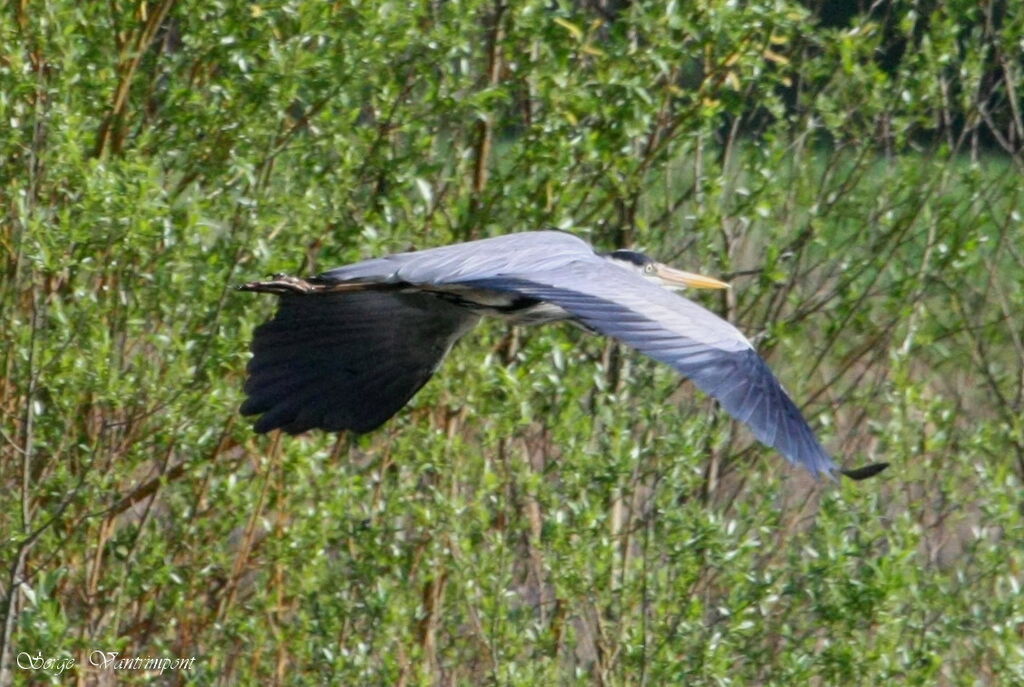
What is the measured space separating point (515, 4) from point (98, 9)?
51.4 inches

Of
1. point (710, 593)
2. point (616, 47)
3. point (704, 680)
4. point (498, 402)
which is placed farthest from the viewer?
point (710, 593)

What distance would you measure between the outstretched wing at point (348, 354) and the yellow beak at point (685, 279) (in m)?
0.64

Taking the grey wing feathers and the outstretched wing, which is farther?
the outstretched wing

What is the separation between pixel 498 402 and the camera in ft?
17.7

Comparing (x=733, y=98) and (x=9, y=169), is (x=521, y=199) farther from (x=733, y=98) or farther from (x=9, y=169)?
(x=9, y=169)

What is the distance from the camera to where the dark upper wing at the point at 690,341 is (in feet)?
12.3

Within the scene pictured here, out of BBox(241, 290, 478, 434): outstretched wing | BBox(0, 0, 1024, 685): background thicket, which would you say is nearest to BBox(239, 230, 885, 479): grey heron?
BBox(241, 290, 478, 434): outstretched wing

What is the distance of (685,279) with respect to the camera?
18.6 feet

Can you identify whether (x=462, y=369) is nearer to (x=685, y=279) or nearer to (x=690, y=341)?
(x=685, y=279)

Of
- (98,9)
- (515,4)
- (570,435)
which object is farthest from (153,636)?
(515,4)

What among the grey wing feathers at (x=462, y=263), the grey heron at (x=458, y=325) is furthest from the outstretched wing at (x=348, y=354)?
the grey wing feathers at (x=462, y=263)

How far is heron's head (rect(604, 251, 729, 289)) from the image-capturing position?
5.29 m

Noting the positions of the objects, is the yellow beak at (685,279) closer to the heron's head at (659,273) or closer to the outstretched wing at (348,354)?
the heron's head at (659,273)

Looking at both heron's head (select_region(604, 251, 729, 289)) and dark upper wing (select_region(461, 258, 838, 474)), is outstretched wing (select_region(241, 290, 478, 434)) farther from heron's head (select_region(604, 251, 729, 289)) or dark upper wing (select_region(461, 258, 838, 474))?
dark upper wing (select_region(461, 258, 838, 474))
